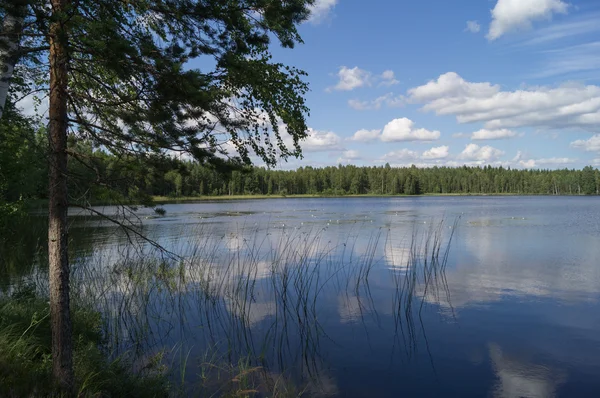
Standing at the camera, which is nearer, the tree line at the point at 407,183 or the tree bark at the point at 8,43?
the tree bark at the point at 8,43

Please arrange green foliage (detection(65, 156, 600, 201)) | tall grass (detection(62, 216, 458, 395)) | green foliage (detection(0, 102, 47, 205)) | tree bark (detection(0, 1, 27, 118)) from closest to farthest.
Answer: tree bark (detection(0, 1, 27, 118)) → tall grass (detection(62, 216, 458, 395)) → green foliage (detection(0, 102, 47, 205)) → green foliage (detection(65, 156, 600, 201))

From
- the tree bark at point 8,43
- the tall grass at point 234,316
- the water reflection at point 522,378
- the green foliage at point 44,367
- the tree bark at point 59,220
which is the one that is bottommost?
the water reflection at point 522,378

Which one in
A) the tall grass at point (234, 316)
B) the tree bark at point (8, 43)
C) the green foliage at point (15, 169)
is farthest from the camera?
the green foliage at point (15, 169)

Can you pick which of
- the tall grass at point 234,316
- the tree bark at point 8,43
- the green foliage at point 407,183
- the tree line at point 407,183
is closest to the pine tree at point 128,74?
the tree bark at point 8,43

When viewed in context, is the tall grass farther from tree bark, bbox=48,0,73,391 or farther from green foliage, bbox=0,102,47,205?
green foliage, bbox=0,102,47,205

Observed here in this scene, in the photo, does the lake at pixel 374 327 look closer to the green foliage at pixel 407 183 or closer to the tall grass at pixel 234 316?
the tall grass at pixel 234 316

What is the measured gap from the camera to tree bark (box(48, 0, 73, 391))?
13.3 feet

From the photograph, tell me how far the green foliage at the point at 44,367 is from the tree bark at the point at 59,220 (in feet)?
1.02

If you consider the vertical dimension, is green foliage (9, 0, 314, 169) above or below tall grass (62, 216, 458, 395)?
above

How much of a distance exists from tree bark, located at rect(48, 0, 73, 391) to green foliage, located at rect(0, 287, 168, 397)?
0.31 metres

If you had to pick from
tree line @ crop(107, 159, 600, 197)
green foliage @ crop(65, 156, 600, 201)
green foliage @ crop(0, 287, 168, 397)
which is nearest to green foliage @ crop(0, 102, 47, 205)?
green foliage @ crop(0, 287, 168, 397)

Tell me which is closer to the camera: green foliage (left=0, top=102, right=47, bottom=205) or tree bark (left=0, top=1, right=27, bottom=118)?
tree bark (left=0, top=1, right=27, bottom=118)

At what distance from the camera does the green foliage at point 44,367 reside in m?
4.16

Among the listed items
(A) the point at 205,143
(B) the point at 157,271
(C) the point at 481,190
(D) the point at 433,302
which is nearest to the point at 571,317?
(D) the point at 433,302
